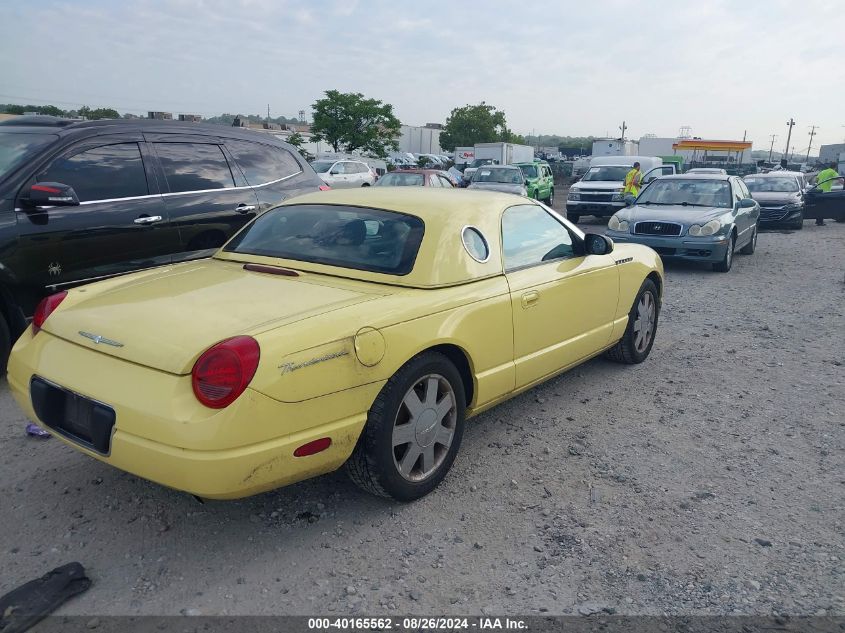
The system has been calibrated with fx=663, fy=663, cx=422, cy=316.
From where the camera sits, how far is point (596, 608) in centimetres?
259

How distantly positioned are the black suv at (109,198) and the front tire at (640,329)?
11.3 ft

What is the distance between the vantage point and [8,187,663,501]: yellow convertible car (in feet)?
8.39

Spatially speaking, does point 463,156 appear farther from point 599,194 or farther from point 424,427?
point 424,427

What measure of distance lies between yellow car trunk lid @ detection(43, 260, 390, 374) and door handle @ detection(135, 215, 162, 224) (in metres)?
1.72

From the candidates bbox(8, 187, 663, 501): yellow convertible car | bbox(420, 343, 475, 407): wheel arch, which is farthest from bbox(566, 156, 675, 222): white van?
bbox(420, 343, 475, 407): wheel arch

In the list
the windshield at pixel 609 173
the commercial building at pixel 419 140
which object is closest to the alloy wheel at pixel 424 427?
the windshield at pixel 609 173

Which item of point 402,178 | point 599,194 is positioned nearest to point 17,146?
point 402,178

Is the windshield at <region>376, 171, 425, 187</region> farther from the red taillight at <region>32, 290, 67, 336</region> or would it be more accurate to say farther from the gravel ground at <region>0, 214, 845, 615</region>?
the red taillight at <region>32, 290, 67, 336</region>

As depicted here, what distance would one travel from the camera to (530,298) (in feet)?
12.9

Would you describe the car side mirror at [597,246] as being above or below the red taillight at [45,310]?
above

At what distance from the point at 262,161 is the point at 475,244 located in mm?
3497

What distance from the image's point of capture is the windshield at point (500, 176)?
20.8 meters

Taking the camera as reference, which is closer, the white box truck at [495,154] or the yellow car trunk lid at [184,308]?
the yellow car trunk lid at [184,308]

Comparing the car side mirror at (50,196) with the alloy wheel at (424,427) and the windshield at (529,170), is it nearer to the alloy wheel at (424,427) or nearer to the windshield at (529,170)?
the alloy wheel at (424,427)
